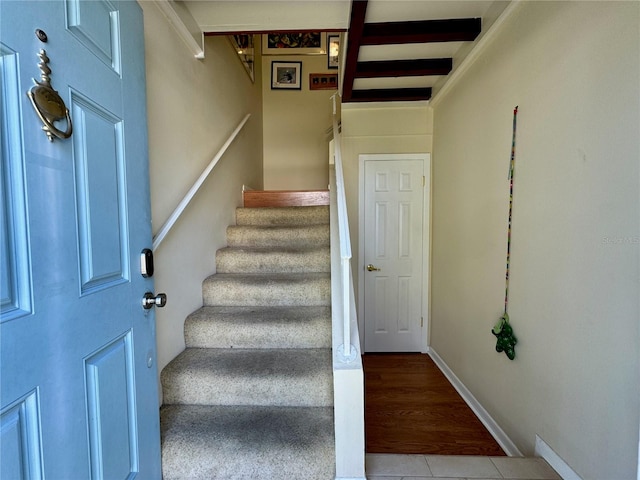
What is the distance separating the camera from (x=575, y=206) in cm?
123

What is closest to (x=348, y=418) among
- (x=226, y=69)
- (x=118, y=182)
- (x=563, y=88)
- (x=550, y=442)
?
(x=550, y=442)

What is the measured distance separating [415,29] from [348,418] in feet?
7.19

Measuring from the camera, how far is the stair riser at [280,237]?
253cm

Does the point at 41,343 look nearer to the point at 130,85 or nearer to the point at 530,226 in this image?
the point at 130,85

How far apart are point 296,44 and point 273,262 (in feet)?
11.5

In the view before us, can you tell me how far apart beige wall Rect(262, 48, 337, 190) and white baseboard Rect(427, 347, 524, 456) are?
112 inches

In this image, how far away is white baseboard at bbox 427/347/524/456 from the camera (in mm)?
1692

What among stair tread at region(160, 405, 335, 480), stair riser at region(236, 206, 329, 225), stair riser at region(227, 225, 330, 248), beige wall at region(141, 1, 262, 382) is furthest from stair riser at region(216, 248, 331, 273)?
stair tread at region(160, 405, 335, 480)

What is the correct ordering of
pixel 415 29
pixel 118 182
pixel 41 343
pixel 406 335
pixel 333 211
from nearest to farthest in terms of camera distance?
pixel 41 343 < pixel 118 182 < pixel 415 29 < pixel 333 211 < pixel 406 335

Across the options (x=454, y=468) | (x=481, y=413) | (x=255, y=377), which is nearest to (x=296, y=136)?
(x=255, y=377)

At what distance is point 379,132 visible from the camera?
119 inches

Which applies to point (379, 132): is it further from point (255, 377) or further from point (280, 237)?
point (255, 377)

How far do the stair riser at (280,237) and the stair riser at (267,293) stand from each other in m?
0.56

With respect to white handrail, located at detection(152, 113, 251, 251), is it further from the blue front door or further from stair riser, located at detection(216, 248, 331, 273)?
stair riser, located at detection(216, 248, 331, 273)
